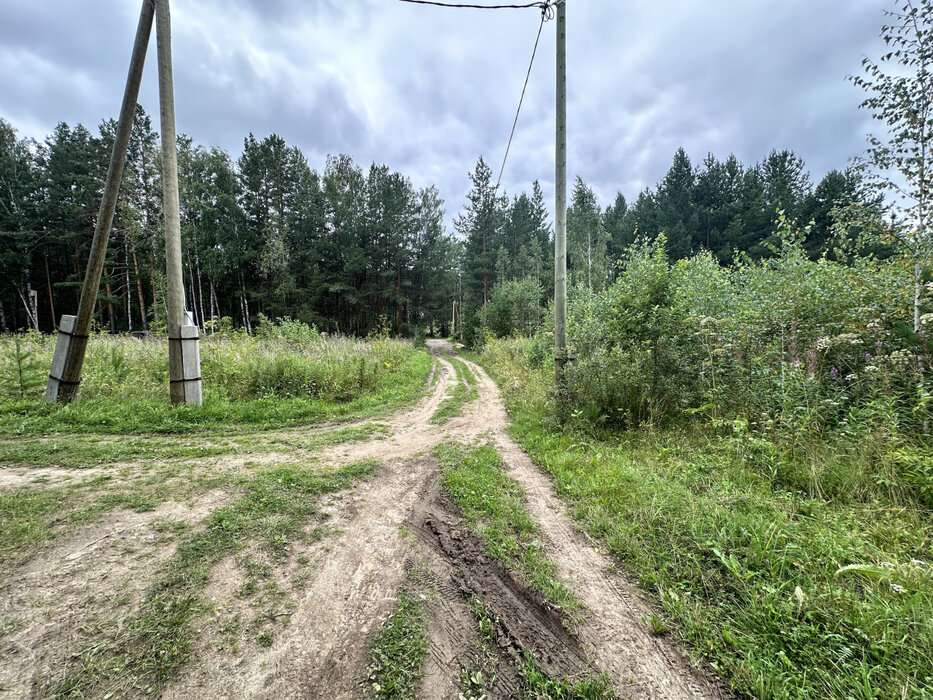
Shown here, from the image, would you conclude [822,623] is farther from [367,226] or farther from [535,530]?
[367,226]

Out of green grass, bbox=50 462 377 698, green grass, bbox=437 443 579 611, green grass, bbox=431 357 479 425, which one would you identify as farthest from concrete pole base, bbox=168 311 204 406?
green grass, bbox=437 443 579 611

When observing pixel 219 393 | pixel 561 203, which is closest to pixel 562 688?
pixel 561 203

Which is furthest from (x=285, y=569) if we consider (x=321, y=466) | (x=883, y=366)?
(x=883, y=366)

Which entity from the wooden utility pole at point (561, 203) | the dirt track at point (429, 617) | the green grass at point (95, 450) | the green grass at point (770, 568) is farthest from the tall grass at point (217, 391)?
the green grass at point (770, 568)

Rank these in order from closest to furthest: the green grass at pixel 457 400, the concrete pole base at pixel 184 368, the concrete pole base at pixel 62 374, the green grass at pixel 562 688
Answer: the green grass at pixel 562 688
the concrete pole base at pixel 62 374
the concrete pole base at pixel 184 368
the green grass at pixel 457 400

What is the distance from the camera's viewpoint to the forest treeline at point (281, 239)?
27.2 m

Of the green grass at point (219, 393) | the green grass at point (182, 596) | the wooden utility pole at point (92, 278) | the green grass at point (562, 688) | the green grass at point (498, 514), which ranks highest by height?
the wooden utility pole at point (92, 278)

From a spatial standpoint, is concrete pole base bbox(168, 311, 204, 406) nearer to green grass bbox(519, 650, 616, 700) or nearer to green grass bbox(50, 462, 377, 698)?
green grass bbox(50, 462, 377, 698)

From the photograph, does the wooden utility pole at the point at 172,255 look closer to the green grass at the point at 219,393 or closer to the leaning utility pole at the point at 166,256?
the leaning utility pole at the point at 166,256

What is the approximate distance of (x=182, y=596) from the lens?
7.23 ft

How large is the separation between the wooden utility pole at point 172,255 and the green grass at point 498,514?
5725 mm

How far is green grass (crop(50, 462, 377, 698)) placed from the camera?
65.8 inches

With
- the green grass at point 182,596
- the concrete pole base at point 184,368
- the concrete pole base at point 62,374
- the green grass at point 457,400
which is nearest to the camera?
the green grass at point 182,596

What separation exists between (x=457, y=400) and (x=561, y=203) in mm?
5788
